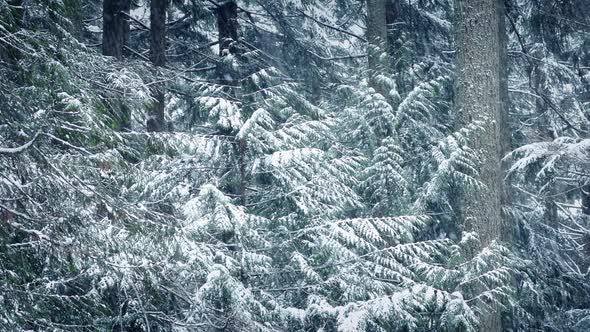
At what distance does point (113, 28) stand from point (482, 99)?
19.2 feet

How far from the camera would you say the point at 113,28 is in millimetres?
9234

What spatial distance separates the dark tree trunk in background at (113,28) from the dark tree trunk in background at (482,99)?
17.2 ft

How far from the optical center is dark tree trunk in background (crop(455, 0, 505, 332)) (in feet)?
25.0

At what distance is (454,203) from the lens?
28.5 feet

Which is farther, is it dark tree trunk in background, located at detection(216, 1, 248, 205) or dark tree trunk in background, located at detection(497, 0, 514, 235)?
dark tree trunk in background, located at detection(497, 0, 514, 235)

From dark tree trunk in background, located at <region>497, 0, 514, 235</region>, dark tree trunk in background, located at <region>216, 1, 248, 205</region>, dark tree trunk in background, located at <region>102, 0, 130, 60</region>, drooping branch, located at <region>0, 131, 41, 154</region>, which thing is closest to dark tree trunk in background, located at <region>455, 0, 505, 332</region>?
dark tree trunk in background, located at <region>497, 0, 514, 235</region>

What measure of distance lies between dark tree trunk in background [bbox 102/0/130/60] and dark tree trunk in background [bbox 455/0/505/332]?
17.2 feet

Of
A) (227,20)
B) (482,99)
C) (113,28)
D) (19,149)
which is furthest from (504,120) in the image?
(19,149)

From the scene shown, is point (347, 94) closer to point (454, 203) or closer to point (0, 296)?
point (454, 203)

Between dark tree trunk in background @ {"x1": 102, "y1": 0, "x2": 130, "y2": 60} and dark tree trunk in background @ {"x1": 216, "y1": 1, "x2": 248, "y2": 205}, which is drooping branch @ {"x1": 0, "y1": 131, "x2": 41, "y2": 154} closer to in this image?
dark tree trunk in background @ {"x1": 216, "y1": 1, "x2": 248, "y2": 205}

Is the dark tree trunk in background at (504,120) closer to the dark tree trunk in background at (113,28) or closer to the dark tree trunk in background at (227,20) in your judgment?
the dark tree trunk in background at (227,20)

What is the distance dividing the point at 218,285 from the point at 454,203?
4123mm

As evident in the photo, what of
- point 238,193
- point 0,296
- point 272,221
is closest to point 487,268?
point 272,221

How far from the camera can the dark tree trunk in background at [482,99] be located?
7629 mm
